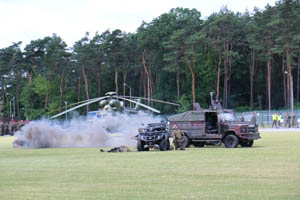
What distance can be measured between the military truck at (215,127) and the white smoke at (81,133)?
580 cm

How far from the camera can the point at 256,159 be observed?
1912cm

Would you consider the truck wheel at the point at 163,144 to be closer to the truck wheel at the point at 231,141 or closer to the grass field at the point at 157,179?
the truck wheel at the point at 231,141

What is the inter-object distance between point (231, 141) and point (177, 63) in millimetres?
61714

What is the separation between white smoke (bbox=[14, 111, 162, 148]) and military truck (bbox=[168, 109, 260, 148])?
5803 millimetres

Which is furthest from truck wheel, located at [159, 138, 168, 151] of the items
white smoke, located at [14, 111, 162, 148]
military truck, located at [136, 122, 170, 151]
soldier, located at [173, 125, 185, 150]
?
white smoke, located at [14, 111, 162, 148]

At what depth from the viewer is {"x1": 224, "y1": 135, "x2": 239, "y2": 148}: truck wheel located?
27.1 metres

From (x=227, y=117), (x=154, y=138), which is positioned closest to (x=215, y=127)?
(x=227, y=117)

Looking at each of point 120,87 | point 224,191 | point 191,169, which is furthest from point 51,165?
point 120,87

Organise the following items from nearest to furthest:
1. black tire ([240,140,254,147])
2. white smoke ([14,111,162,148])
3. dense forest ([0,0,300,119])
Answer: black tire ([240,140,254,147]), white smoke ([14,111,162,148]), dense forest ([0,0,300,119])

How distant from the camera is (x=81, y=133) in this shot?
3503 centimetres

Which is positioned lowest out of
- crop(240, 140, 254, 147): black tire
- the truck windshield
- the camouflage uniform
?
crop(240, 140, 254, 147): black tire

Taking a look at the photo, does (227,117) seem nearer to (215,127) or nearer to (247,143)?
(215,127)

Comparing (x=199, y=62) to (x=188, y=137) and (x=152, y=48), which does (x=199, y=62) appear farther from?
(x=188, y=137)

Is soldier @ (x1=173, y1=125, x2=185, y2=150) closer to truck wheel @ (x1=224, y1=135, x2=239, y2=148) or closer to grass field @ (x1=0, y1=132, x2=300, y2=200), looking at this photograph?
truck wheel @ (x1=224, y1=135, x2=239, y2=148)
